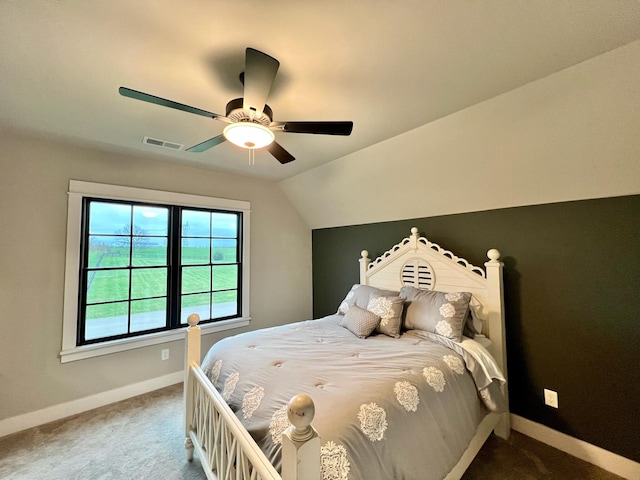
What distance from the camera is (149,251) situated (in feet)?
10.2

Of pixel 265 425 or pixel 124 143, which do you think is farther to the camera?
pixel 124 143

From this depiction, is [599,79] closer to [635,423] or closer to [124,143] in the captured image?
[635,423]

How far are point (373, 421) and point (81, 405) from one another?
3.02m

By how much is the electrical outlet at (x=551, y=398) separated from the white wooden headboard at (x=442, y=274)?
0.31m

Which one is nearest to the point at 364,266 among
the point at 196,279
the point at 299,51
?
the point at 196,279

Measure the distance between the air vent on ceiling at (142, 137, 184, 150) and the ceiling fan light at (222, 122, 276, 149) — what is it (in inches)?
54.9

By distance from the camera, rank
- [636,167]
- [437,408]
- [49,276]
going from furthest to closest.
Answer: [49,276] < [636,167] < [437,408]

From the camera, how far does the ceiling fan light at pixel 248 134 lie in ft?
5.11

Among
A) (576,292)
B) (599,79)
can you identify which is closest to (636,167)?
(599,79)

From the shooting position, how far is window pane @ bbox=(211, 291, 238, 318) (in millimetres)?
3578

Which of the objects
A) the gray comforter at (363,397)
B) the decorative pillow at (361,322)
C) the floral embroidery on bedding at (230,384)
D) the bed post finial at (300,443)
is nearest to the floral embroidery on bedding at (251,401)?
the gray comforter at (363,397)

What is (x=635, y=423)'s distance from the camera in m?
1.84

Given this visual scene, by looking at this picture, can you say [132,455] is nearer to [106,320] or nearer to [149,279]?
[106,320]

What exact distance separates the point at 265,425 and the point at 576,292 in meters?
2.50
